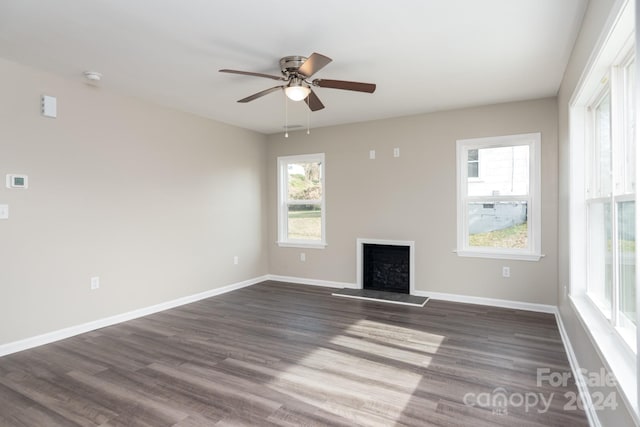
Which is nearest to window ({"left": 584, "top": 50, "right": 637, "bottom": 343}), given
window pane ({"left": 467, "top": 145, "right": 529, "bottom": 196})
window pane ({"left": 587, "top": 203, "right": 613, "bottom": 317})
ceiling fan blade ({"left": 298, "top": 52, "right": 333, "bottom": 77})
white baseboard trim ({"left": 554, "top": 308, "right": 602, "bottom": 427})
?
window pane ({"left": 587, "top": 203, "right": 613, "bottom": 317})

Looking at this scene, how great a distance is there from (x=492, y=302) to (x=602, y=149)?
8.63 ft

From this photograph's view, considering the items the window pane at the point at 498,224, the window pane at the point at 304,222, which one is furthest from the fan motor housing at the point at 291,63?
the window pane at the point at 304,222

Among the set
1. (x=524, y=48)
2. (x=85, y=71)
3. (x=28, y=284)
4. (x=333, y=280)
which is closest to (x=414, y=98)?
(x=524, y=48)

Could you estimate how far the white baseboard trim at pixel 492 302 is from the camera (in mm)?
4297

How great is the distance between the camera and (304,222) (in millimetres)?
6102

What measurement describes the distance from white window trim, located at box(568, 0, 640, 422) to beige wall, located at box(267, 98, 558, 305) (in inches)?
58.3

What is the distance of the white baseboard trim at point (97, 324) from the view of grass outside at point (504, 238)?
139 inches

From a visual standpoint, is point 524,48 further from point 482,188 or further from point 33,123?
point 33,123

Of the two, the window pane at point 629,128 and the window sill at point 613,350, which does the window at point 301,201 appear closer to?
the window sill at point 613,350

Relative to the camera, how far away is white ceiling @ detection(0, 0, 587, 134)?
2379mm

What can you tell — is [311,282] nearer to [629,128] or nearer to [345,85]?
[345,85]

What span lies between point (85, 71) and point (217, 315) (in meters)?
2.80

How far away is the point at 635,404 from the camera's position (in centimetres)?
132

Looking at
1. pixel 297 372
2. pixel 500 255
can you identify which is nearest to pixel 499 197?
pixel 500 255
